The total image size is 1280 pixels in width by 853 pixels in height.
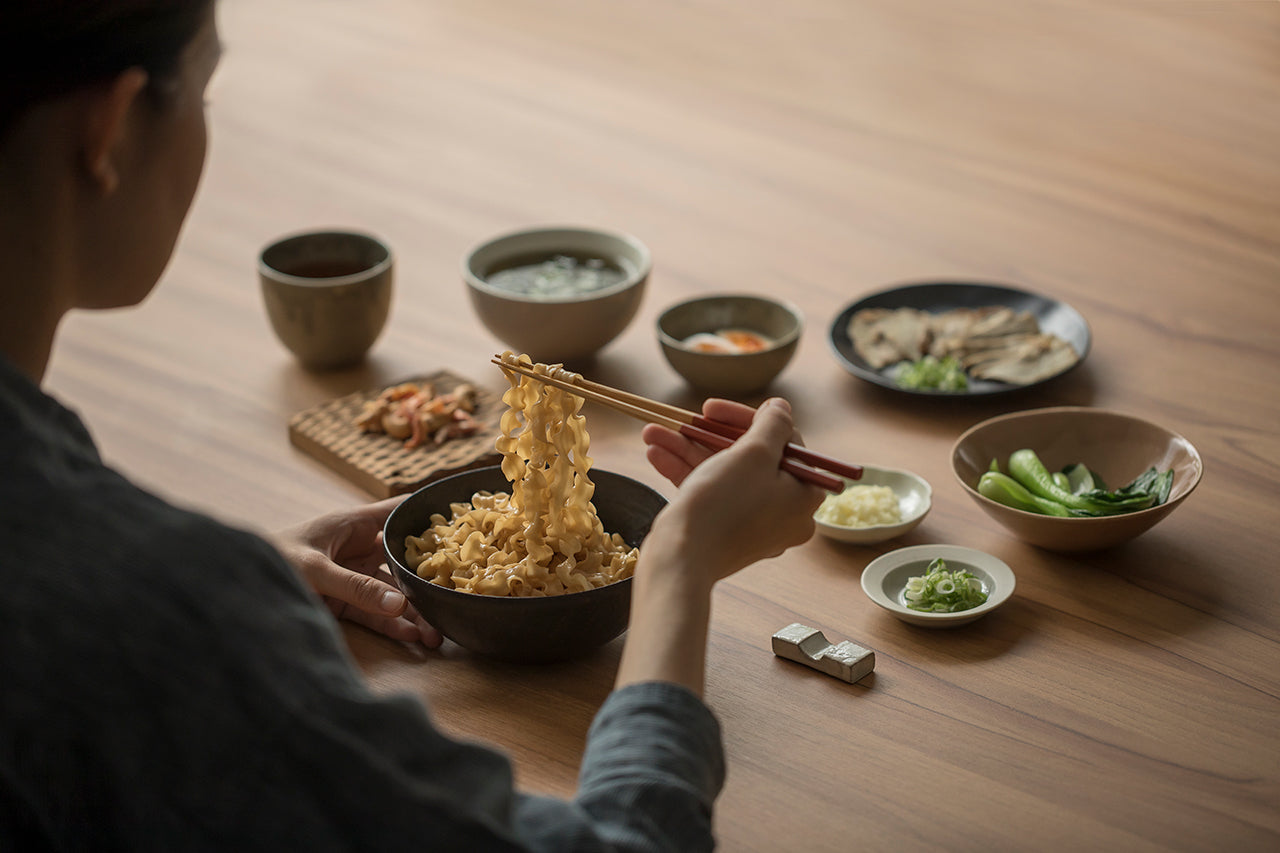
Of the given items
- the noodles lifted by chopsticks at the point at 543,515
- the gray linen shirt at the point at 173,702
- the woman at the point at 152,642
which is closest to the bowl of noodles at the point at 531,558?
the noodles lifted by chopsticks at the point at 543,515

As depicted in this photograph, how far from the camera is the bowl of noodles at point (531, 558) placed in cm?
147

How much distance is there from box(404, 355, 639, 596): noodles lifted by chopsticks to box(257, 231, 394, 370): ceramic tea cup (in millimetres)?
874

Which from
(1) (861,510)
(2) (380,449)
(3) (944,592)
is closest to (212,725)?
(3) (944,592)

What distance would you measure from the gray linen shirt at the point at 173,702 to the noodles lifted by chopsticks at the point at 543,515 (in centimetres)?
61

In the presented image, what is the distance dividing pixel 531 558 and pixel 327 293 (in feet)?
3.27

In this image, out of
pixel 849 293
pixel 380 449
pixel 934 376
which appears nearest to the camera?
pixel 380 449

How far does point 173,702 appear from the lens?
32.4 inches

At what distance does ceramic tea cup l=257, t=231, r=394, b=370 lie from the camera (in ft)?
7.60

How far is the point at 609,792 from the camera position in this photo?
40.1 inches

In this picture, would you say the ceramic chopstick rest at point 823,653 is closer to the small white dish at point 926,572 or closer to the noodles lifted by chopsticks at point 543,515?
the small white dish at point 926,572

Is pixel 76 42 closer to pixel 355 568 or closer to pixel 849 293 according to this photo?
pixel 355 568

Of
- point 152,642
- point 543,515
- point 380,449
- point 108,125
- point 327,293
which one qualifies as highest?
point 108,125

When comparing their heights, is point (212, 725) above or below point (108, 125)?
below

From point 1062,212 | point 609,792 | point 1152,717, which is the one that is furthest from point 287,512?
point 1062,212
